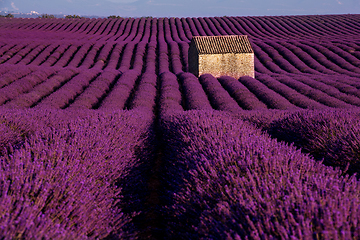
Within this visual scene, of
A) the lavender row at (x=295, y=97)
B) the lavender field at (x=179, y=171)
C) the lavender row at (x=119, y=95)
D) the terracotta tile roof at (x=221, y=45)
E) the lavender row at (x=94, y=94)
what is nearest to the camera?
the lavender field at (x=179, y=171)

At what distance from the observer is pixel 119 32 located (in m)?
46.6

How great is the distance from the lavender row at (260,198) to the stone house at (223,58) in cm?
1691

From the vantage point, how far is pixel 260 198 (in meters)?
2.41

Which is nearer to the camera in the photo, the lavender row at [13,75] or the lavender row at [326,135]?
the lavender row at [326,135]

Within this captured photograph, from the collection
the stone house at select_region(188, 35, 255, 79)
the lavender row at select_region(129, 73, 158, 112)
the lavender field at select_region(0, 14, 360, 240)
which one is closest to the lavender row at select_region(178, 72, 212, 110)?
the lavender field at select_region(0, 14, 360, 240)

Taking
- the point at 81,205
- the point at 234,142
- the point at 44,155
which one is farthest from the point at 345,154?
the point at 44,155

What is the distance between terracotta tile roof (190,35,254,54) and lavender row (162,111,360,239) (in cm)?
1742

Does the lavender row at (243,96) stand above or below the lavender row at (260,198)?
below

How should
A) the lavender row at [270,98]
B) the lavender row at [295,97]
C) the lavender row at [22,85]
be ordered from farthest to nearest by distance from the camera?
the lavender row at [22,85]
the lavender row at [270,98]
the lavender row at [295,97]

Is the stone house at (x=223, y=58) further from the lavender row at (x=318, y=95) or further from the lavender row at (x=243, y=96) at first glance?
the lavender row at (x=318, y=95)

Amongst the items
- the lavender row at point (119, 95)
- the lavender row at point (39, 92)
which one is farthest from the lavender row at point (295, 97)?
the lavender row at point (39, 92)

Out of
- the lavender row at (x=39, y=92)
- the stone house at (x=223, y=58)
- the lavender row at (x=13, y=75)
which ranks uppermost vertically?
the stone house at (x=223, y=58)

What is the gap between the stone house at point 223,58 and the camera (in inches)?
813

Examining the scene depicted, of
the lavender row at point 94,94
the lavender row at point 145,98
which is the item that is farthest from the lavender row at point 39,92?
the lavender row at point 145,98
